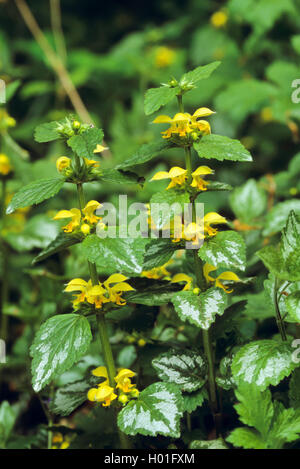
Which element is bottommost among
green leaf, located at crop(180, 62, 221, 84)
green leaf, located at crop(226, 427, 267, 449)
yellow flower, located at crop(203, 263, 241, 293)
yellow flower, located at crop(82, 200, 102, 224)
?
green leaf, located at crop(226, 427, 267, 449)

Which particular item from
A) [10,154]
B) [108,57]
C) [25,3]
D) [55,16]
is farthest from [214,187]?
[25,3]

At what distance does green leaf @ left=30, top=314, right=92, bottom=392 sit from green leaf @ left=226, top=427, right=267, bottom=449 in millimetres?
269

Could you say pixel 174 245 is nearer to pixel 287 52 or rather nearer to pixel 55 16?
pixel 287 52

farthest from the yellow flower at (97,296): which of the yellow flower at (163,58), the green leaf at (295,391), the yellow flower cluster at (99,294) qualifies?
the yellow flower at (163,58)

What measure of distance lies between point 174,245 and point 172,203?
10 cm

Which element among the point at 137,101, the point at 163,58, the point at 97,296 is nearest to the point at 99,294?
the point at 97,296

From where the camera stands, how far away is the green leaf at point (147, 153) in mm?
848

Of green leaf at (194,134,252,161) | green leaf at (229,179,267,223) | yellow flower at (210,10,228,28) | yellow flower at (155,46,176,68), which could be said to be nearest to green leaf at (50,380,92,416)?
green leaf at (194,134,252,161)

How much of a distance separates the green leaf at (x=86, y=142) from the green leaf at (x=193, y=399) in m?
0.43

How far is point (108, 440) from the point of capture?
39.0 inches

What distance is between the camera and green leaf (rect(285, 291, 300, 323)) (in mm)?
769

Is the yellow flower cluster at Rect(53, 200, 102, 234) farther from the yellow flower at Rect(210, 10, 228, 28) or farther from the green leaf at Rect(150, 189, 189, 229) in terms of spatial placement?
the yellow flower at Rect(210, 10, 228, 28)

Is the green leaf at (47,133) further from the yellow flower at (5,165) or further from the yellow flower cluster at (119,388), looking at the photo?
the yellow flower at (5,165)

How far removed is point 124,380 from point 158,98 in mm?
460
